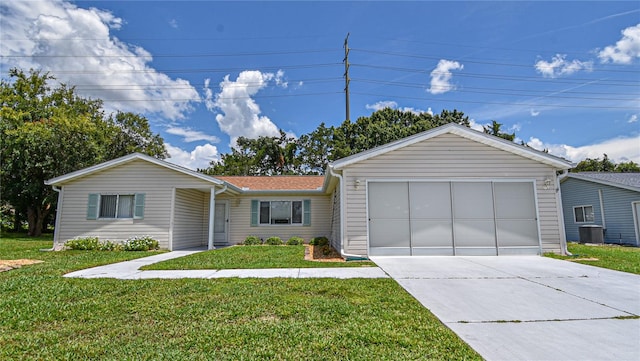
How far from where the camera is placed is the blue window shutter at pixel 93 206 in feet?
39.7

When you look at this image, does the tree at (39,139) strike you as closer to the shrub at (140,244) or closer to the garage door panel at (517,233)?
the shrub at (140,244)

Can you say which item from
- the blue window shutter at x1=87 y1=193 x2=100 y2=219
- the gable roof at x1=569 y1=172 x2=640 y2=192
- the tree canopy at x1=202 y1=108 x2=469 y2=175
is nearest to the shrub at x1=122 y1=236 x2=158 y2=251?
the blue window shutter at x1=87 y1=193 x2=100 y2=219

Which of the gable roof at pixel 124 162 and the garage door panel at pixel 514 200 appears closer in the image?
the garage door panel at pixel 514 200

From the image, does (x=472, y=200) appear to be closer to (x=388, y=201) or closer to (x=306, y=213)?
(x=388, y=201)

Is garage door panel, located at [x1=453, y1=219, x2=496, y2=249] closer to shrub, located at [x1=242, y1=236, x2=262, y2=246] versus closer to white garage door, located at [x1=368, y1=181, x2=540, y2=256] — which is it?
white garage door, located at [x1=368, y1=181, x2=540, y2=256]

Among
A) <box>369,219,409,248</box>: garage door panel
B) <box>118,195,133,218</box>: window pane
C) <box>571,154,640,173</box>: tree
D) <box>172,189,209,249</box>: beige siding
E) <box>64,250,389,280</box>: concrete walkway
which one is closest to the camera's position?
<box>64,250,389,280</box>: concrete walkway

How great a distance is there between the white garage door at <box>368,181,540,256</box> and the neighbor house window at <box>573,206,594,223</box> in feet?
31.1

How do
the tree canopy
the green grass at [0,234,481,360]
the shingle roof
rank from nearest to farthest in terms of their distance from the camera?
1. the green grass at [0,234,481,360]
2. the shingle roof
3. the tree canopy

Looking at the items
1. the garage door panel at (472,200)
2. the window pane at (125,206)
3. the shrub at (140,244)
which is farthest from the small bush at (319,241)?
the window pane at (125,206)

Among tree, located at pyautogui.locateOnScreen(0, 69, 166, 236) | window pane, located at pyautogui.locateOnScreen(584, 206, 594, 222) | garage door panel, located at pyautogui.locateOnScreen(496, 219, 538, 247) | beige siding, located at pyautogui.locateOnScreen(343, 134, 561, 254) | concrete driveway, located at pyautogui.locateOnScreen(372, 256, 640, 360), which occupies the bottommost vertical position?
concrete driveway, located at pyautogui.locateOnScreen(372, 256, 640, 360)

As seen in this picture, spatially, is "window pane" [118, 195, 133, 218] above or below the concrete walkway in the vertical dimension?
above

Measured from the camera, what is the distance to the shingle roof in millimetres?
15271

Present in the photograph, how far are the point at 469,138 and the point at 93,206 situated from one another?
44.4ft

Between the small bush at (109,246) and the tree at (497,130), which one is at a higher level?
the tree at (497,130)
